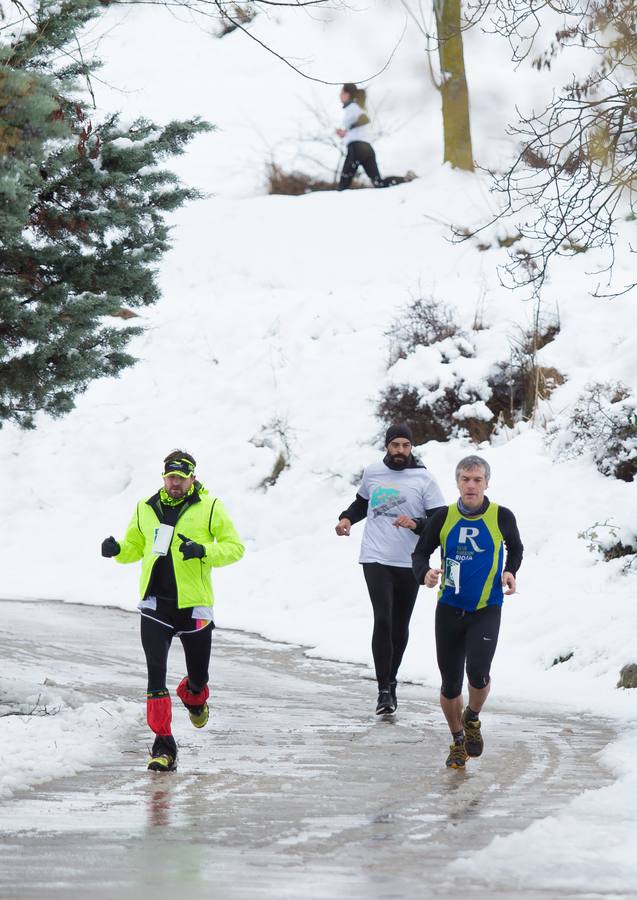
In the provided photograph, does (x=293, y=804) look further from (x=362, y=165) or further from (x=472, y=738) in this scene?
(x=362, y=165)

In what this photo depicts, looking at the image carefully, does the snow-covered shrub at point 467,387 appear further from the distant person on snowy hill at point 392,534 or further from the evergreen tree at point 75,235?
the evergreen tree at point 75,235

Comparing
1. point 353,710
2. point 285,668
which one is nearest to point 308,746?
point 353,710

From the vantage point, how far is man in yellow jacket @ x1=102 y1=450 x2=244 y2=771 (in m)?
8.09

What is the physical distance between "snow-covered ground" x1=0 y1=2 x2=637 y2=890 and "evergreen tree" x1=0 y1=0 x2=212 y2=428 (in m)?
2.45

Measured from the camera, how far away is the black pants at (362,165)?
27.2 meters

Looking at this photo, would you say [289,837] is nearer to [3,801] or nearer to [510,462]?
[3,801]

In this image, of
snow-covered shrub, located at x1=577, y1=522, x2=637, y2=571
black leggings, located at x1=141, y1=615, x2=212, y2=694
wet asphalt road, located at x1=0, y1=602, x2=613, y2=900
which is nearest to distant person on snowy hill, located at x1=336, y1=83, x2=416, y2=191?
snow-covered shrub, located at x1=577, y1=522, x2=637, y2=571

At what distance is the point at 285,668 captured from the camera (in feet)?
42.5

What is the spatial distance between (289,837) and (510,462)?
12.6 meters

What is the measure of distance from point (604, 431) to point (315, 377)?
723 centimetres

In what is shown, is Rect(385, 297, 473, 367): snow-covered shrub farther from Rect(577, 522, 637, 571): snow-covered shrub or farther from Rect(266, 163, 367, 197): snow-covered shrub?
Rect(266, 163, 367, 197): snow-covered shrub

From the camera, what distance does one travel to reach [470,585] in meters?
8.06

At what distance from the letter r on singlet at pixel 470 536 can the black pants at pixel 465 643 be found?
36cm

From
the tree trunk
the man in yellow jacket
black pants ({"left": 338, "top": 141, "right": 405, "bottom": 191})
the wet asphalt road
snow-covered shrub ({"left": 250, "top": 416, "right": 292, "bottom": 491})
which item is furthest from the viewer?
black pants ({"left": 338, "top": 141, "right": 405, "bottom": 191})
